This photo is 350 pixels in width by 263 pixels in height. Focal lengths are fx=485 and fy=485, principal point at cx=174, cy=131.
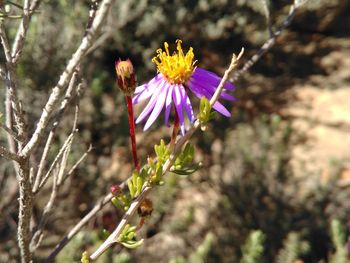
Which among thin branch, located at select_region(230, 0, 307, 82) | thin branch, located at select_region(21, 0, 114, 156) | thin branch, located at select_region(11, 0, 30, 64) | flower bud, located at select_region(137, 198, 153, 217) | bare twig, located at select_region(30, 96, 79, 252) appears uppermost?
thin branch, located at select_region(230, 0, 307, 82)

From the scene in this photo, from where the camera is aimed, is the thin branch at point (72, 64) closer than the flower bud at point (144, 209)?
Yes

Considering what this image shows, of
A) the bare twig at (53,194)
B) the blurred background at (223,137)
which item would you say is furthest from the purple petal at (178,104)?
the blurred background at (223,137)

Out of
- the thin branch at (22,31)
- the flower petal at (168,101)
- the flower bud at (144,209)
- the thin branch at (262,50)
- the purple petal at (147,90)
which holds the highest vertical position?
the thin branch at (262,50)

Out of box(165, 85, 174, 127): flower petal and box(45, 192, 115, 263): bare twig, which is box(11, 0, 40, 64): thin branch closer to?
box(165, 85, 174, 127): flower petal

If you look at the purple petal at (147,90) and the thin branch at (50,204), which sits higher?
the purple petal at (147,90)

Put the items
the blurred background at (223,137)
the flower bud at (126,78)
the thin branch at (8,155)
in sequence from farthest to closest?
the blurred background at (223,137) < the flower bud at (126,78) < the thin branch at (8,155)

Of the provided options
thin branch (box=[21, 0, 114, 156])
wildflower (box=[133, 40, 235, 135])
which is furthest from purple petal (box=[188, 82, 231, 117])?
A: thin branch (box=[21, 0, 114, 156])

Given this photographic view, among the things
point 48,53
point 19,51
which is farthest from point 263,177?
point 19,51

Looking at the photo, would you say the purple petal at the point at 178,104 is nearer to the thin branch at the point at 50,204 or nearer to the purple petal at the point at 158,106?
the purple petal at the point at 158,106

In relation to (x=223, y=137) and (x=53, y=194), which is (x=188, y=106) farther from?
(x=223, y=137)
